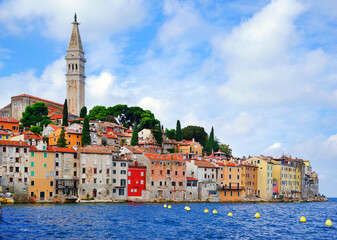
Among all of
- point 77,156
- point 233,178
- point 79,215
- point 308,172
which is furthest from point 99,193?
point 308,172

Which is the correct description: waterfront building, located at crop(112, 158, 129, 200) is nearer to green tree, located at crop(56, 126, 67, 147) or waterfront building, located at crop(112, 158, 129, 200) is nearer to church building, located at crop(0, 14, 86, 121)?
green tree, located at crop(56, 126, 67, 147)

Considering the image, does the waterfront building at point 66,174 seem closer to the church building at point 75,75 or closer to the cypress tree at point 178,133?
the cypress tree at point 178,133

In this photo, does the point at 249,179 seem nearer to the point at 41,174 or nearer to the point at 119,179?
the point at 119,179

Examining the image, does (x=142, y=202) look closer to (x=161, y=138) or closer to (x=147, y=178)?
(x=147, y=178)

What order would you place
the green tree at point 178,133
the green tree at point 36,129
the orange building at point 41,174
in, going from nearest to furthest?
the orange building at point 41,174
the green tree at point 36,129
the green tree at point 178,133

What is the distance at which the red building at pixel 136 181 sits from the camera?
7469 cm

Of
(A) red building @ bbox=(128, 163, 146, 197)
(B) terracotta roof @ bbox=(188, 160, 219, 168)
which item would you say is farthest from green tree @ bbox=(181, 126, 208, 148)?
(A) red building @ bbox=(128, 163, 146, 197)

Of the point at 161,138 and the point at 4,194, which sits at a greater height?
the point at 161,138

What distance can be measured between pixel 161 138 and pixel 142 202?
106 feet

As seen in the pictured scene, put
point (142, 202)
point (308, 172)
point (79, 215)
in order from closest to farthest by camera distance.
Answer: point (79, 215), point (142, 202), point (308, 172)

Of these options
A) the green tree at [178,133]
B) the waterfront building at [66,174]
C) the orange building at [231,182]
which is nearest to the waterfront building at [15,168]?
the waterfront building at [66,174]

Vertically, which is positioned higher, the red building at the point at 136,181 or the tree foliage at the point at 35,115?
the tree foliage at the point at 35,115

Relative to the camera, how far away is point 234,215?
193ft

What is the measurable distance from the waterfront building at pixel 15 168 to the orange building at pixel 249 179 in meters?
44.0
